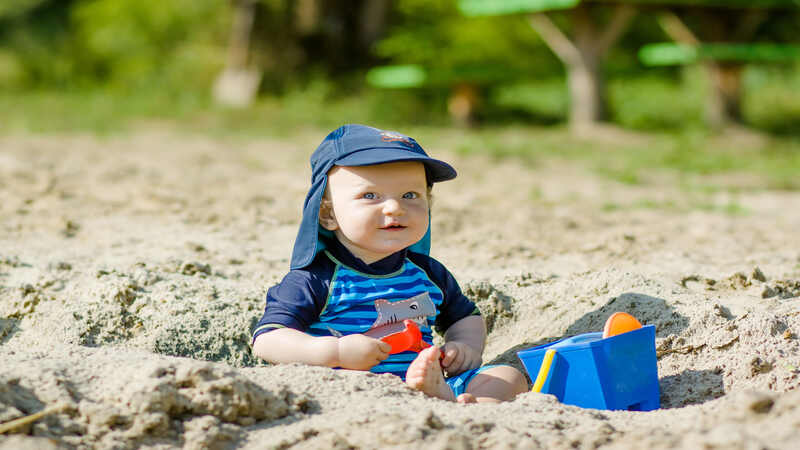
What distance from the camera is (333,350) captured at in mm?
2137

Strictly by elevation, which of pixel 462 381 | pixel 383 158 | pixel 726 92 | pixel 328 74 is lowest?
pixel 462 381

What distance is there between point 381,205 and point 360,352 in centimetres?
38

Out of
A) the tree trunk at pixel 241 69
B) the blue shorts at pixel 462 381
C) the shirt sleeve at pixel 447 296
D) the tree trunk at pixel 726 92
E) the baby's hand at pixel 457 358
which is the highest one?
the tree trunk at pixel 241 69

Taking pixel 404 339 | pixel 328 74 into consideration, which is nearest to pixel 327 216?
pixel 404 339

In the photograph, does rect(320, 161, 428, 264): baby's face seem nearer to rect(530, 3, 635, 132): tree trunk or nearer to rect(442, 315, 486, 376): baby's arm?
rect(442, 315, 486, 376): baby's arm

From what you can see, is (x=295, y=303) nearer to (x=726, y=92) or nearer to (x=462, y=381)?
(x=462, y=381)

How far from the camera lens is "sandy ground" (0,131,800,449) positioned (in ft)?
5.73

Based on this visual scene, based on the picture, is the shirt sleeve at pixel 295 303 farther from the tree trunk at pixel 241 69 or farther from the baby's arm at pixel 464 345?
the tree trunk at pixel 241 69

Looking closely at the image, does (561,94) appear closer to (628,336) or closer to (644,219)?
(644,219)

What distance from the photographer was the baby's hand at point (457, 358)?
231cm

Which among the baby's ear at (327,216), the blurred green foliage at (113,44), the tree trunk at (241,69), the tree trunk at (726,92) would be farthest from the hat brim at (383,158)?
the blurred green foliage at (113,44)

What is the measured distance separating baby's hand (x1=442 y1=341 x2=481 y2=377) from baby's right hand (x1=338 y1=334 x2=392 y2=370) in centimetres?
22

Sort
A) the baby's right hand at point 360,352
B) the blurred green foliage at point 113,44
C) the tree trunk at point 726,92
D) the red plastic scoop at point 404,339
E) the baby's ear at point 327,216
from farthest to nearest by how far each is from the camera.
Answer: the blurred green foliage at point 113,44, the tree trunk at point 726,92, the baby's ear at point 327,216, the red plastic scoop at point 404,339, the baby's right hand at point 360,352

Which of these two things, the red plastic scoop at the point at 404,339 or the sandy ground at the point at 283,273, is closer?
the sandy ground at the point at 283,273
